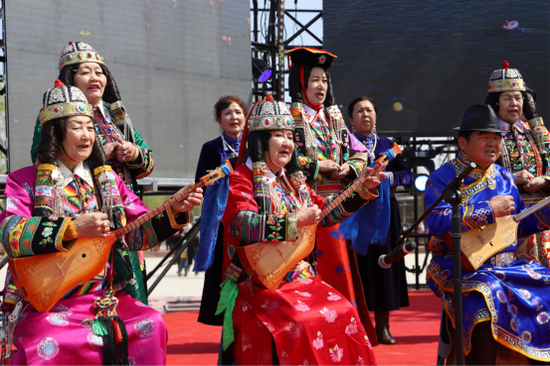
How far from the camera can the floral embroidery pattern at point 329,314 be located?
307cm

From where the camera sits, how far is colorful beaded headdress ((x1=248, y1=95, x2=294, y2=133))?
342 cm

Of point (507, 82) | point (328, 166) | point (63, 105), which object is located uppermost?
point (507, 82)

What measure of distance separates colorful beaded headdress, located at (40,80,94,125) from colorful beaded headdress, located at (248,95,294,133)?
0.89 m

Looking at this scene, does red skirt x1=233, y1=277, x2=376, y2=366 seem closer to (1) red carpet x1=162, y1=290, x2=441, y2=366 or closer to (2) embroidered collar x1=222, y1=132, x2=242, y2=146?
(1) red carpet x1=162, y1=290, x2=441, y2=366

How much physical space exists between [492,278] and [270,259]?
1.14 meters

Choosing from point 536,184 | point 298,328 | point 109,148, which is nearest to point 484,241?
point 298,328

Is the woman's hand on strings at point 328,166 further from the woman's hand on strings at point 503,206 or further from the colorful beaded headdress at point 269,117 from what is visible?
the woman's hand on strings at point 503,206

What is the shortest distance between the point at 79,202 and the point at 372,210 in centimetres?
187

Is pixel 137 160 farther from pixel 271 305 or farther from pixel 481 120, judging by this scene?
pixel 481 120

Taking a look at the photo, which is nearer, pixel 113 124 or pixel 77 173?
pixel 77 173

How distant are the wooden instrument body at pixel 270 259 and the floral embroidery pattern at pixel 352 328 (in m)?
0.40

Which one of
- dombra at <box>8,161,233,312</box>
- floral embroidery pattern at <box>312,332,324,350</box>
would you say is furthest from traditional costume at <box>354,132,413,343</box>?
dombra at <box>8,161,233,312</box>

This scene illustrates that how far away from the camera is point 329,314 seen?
3084 millimetres

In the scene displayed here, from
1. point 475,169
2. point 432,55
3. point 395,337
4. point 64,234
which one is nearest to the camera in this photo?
point 64,234
